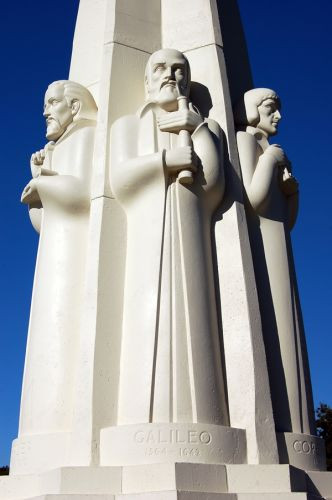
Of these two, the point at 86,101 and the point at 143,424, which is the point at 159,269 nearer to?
the point at 143,424

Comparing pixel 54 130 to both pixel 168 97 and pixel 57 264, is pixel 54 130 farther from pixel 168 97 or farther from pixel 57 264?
pixel 57 264

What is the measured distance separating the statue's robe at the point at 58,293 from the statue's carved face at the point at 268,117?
7.39ft

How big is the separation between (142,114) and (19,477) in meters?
4.35

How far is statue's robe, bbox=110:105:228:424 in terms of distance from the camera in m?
6.79

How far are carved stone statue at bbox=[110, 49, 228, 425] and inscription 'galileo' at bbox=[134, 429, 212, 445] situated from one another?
0.55ft

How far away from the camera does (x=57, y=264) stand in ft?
26.3

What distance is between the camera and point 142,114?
8.29 m

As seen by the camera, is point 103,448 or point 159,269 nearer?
point 103,448

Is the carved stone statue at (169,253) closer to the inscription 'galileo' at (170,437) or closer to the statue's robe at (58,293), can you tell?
the inscription 'galileo' at (170,437)

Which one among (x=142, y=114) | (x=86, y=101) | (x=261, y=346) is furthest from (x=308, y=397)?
(x=86, y=101)

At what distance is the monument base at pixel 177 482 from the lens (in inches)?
233

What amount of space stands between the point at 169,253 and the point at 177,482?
2465 mm

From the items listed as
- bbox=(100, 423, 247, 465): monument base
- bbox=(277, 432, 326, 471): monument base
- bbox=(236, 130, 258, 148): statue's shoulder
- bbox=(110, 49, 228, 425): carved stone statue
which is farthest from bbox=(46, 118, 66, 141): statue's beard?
bbox=(277, 432, 326, 471): monument base

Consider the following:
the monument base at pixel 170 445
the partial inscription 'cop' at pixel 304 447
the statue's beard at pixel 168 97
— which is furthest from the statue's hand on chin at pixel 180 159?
the partial inscription 'cop' at pixel 304 447
